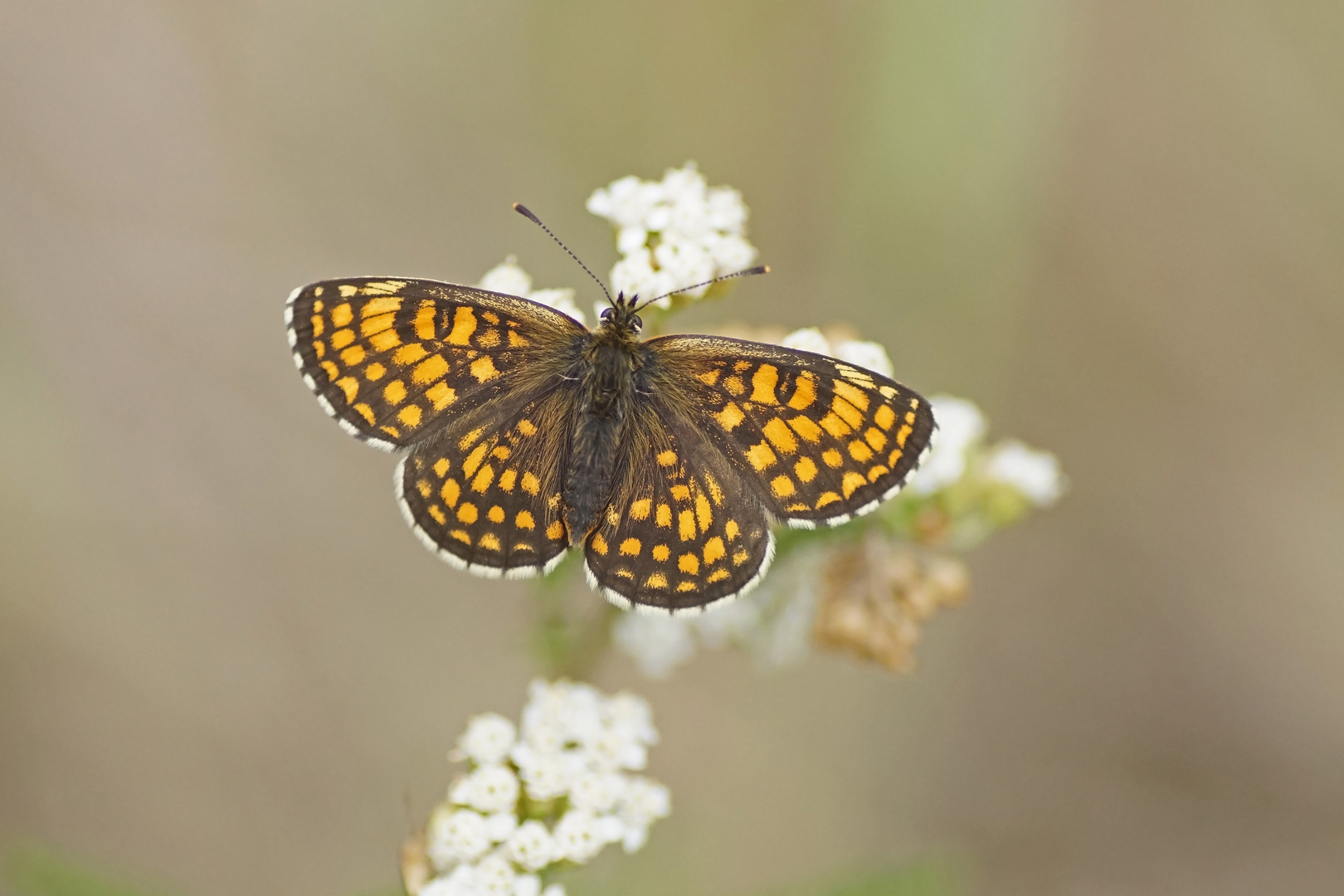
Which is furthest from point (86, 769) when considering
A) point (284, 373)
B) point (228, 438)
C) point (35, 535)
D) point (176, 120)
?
point (176, 120)

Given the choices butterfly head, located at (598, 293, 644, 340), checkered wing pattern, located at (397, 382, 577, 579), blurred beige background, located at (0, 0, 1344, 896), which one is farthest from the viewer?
blurred beige background, located at (0, 0, 1344, 896)

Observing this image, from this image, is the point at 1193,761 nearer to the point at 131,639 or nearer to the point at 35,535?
the point at 131,639

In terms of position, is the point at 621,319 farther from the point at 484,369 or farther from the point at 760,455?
the point at 760,455

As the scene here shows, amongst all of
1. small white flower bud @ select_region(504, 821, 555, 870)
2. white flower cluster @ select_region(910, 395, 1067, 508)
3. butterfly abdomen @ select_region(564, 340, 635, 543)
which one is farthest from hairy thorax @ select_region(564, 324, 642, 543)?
white flower cluster @ select_region(910, 395, 1067, 508)

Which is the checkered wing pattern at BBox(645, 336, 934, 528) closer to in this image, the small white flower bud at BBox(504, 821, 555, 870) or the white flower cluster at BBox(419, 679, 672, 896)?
the white flower cluster at BBox(419, 679, 672, 896)

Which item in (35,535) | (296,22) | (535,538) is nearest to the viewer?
(535,538)

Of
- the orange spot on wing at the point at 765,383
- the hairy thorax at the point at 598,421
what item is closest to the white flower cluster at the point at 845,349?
the orange spot on wing at the point at 765,383

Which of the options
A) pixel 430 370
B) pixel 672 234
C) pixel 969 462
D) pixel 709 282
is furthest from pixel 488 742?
pixel 969 462
